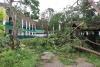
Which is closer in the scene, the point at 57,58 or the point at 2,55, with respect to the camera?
the point at 2,55

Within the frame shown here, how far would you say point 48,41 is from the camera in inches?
603

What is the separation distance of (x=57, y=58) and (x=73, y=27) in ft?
10.0

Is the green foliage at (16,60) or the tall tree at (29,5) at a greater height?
the tall tree at (29,5)

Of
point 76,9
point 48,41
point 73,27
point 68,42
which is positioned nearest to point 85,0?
point 76,9

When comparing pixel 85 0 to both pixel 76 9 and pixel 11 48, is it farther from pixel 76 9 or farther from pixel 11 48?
pixel 11 48

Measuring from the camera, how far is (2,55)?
11133mm

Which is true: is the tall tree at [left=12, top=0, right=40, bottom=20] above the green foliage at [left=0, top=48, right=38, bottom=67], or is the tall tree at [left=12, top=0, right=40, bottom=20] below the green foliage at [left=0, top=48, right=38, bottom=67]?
above

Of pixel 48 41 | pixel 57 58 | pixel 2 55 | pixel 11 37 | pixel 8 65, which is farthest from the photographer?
pixel 48 41

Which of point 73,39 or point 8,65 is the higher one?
point 73,39

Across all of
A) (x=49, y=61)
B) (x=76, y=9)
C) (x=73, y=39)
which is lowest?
(x=49, y=61)

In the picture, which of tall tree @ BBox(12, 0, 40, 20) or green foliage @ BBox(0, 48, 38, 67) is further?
tall tree @ BBox(12, 0, 40, 20)

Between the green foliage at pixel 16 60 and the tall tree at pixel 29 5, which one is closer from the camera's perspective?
the green foliage at pixel 16 60

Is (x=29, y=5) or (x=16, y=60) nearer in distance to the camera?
(x=16, y=60)

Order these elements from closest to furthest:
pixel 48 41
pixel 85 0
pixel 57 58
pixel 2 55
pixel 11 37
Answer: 1. pixel 2 55
2. pixel 57 58
3. pixel 11 37
4. pixel 85 0
5. pixel 48 41
